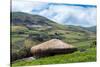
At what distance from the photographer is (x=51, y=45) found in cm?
220

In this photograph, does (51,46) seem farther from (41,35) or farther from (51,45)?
(41,35)

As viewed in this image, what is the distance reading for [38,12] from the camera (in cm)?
217

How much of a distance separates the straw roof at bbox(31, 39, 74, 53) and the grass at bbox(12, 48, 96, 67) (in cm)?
10

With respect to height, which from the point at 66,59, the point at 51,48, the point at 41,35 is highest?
the point at 41,35

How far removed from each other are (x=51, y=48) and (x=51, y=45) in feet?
0.11

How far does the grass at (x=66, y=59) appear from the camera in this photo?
2.11 meters

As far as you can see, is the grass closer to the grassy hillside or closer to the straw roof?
the grassy hillside

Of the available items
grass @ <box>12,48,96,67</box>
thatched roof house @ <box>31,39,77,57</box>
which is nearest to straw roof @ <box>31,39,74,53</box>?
thatched roof house @ <box>31,39,77,57</box>

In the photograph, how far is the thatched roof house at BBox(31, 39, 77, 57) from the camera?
2.15 m

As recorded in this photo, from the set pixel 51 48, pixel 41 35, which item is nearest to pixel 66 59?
pixel 51 48

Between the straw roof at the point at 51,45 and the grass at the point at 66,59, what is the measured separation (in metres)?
0.10
